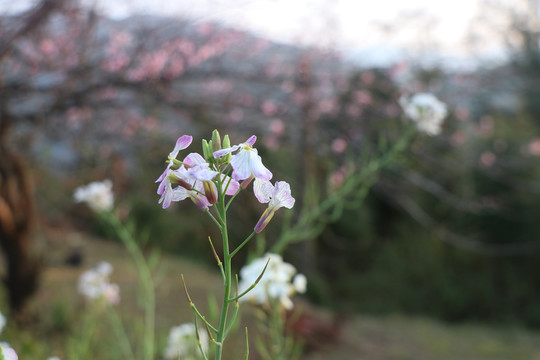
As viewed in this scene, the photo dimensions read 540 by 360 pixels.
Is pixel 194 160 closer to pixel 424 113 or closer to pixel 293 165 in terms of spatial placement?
pixel 424 113

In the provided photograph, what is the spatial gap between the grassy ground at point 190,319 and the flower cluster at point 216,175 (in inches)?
121

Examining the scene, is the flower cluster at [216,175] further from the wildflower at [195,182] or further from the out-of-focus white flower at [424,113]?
the out-of-focus white flower at [424,113]

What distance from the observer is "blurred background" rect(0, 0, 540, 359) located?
4102 mm

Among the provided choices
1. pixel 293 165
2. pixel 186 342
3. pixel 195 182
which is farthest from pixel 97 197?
pixel 293 165

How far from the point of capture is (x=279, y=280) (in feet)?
4.85

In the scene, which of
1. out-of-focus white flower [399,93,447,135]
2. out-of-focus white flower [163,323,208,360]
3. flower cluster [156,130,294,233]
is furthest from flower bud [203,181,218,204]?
out-of-focus white flower [399,93,447,135]

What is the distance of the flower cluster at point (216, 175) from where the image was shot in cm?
73

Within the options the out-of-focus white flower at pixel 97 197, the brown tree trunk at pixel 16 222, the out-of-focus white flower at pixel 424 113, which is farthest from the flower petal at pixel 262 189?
the brown tree trunk at pixel 16 222

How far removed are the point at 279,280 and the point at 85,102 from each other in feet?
9.07

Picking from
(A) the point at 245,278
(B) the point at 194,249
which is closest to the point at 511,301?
(B) the point at 194,249

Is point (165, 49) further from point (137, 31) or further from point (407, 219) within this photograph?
point (407, 219)

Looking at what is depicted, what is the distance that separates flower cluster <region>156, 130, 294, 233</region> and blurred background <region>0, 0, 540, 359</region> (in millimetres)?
1533

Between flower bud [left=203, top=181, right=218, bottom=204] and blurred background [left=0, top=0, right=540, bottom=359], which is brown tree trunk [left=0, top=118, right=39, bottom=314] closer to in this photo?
blurred background [left=0, top=0, right=540, bottom=359]

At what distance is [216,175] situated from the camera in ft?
2.45
